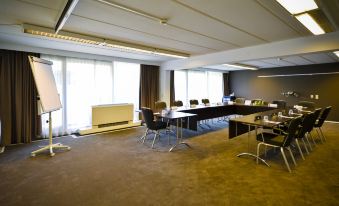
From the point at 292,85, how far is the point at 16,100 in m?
10.1

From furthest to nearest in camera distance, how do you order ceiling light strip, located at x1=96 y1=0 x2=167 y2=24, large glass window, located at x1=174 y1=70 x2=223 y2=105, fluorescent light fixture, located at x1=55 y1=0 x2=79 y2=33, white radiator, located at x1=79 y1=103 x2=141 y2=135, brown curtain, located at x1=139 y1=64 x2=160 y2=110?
large glass window, located at x1=174 y1=70 x2=223 y2=105, brown curtain, located at x1=139 y1=64 x2=160 y2=110, white radiator, located at x1=79 y1=103 x2=141 y2=135, ceiling light strip, located at x1=96 y1=0 x2=167 y2=24, fluorescent light fixture, located at x1=55 y1=0 x2=79 y2=33

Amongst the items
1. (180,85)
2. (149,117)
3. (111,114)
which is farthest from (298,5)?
(180,85)

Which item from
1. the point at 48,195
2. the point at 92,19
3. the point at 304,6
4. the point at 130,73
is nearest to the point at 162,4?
the point at 92,19

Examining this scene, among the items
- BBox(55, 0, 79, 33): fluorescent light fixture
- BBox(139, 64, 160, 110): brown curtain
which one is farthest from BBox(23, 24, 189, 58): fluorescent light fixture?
BBox(139, 64, 160, 110): brown curtain

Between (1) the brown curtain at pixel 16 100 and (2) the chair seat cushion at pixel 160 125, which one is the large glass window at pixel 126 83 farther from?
(2) the chair seat cushion at pixel 160 125

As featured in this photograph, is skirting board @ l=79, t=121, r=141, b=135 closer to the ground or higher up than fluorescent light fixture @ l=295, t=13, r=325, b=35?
closer to the ground

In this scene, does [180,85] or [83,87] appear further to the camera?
[180,85]

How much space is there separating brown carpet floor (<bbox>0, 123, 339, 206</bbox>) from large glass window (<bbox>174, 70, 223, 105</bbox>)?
447 cm

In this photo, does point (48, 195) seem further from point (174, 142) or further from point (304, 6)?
point (304, 6)

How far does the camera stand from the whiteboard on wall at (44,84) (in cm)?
358

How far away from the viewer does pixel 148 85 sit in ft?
23.4

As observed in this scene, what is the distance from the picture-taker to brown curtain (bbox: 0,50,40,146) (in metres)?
4.40

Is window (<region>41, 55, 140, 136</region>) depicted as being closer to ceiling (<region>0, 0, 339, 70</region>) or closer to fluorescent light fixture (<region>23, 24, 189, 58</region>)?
ceiling (<region>0, 0, 339, 70</region>)

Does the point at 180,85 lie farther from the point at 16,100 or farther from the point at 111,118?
the point at 16,100
